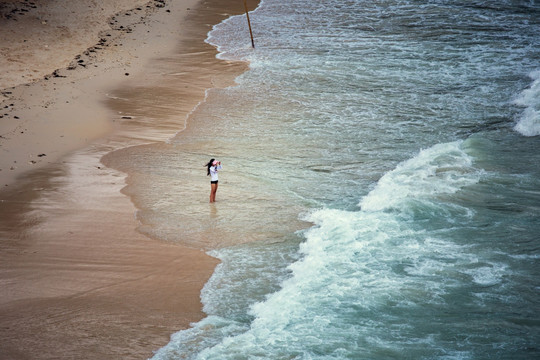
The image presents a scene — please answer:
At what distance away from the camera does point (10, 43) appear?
→ 22375 mm

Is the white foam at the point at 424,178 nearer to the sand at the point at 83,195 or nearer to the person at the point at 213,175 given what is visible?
the person at the point at 213,175

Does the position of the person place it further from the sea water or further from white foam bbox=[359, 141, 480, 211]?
white foam bbox=[359, 141, 480, 211]

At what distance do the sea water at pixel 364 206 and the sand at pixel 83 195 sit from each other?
0.61m

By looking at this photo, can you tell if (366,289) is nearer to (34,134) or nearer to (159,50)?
(34,134)

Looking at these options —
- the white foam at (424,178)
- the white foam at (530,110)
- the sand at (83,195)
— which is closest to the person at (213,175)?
the sand at (83,195)

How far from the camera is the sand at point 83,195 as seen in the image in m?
8.61

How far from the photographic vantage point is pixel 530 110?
17.5m

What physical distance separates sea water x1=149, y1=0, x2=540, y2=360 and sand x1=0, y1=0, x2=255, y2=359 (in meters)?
0.61

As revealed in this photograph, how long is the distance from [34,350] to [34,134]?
8.58m

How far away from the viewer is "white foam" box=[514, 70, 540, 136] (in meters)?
16.2

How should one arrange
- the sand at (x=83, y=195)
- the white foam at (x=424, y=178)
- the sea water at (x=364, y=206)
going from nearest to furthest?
the sea water at (x=364, y=206)
the sand at (x=83, y=195)
the white foam at (x=424, y=178)

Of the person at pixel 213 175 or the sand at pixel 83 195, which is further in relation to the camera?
the person at pixel 213 175

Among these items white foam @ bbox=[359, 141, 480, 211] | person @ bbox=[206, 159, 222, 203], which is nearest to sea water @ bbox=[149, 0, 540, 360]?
white foam @ bbox=[359, 141, 480, 211]

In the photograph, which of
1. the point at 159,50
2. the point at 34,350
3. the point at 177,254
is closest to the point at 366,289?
the point at 177,254
